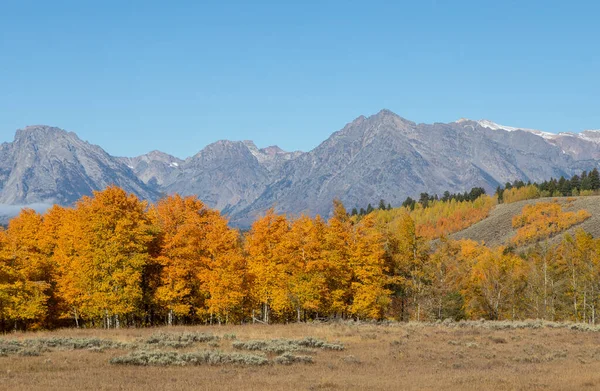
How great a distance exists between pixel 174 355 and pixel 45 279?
3001cm

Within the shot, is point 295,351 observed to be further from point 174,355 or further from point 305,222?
point 305,222

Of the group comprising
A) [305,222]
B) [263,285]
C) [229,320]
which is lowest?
[229,320]

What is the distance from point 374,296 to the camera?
56.9 m

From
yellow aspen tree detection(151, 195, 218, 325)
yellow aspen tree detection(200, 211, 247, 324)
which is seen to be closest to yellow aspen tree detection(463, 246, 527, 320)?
yellow aspen tree detection(200, 211, 247, 324)

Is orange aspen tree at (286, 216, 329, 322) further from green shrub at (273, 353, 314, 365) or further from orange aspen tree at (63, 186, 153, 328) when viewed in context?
green shrub at (273, 353, 314, 365)

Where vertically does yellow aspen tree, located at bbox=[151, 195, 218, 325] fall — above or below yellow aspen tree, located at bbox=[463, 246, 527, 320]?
above

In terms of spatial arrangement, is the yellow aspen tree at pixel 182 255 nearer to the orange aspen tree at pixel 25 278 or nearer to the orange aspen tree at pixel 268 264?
the orange aspen tree at pixel 268 264

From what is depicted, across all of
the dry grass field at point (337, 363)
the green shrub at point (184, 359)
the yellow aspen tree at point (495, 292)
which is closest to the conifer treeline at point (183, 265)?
the dry grass field at point (337, 363)

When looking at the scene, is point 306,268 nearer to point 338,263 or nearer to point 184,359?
point 338,263

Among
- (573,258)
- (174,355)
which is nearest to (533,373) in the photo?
(174,355)

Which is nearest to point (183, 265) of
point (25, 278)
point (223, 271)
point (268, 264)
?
point (223, 271)

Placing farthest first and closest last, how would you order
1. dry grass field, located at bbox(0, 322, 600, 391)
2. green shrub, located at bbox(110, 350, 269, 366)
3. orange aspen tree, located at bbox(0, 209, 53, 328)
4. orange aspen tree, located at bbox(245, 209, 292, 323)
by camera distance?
orange aspen tree, located at bbox(245, 209, 292, 323) < orange aspen tree, located at bbox(0, 209, 53, 328) < green shrub, located at bbox(110, 350, 269, 366) < dry grass field, located at bbox(0, 322, 600, 391)

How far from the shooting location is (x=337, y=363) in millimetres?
30062

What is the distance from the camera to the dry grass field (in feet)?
76.1
